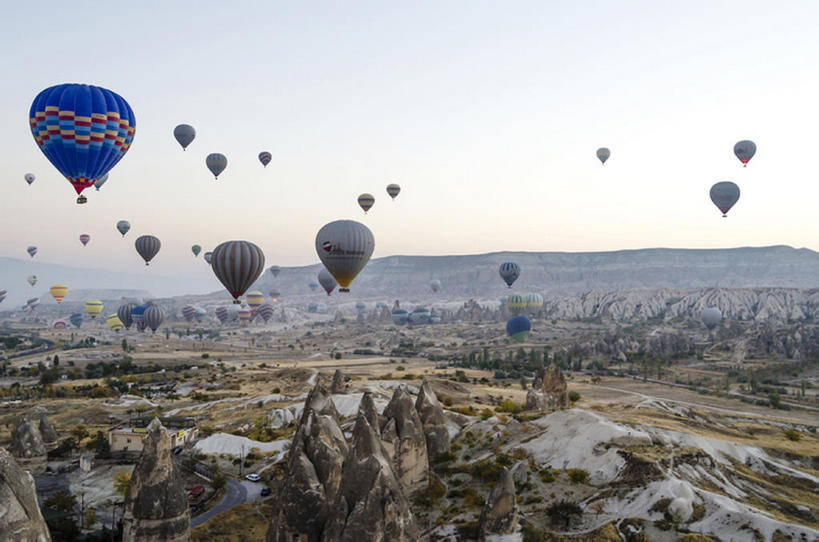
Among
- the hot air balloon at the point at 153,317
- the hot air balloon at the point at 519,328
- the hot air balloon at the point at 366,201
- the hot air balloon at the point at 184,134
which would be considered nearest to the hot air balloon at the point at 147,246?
the hot air balloon at the point at 153,317

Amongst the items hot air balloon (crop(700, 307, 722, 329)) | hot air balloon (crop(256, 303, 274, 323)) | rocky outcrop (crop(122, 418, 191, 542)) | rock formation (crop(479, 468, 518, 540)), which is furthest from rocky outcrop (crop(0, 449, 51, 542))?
hot air balloon (crop(700, 307, 722, 329))

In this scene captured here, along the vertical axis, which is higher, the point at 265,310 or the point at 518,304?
the point at 518,304

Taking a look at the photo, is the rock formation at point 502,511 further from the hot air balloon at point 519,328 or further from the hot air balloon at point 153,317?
the hot air balloon at point 153,317

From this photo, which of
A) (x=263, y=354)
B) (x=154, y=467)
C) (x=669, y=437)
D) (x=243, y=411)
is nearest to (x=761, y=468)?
(x=669, y=437)

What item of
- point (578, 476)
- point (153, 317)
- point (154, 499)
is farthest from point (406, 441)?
point (153, 317)

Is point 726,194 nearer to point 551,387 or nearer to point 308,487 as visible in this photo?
point 551,387
